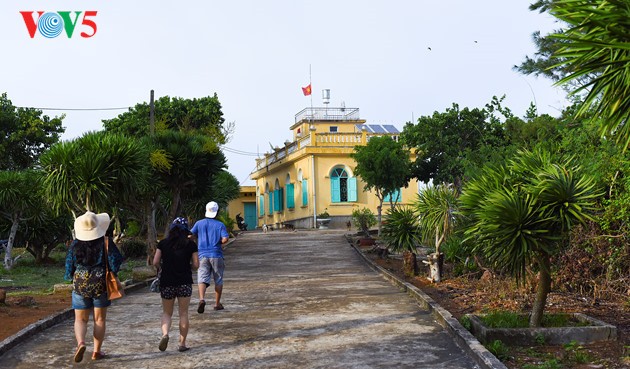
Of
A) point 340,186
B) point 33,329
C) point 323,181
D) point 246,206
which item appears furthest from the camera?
point 246,206

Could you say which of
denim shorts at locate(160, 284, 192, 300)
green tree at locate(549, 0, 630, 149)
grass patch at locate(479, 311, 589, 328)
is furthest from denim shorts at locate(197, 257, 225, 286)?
green tree at locate(549, 0, 630, 149)

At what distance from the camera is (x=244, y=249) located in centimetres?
2697

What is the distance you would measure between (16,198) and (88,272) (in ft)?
53.5

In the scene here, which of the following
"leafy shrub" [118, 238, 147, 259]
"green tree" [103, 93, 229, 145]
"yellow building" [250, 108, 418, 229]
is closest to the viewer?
"leafy shrub" [118, 238, 147, 259]

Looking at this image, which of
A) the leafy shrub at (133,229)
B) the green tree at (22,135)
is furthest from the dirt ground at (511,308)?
the green tree at (22,135)

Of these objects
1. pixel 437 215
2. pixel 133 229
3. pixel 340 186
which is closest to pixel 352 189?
pixel 340 186

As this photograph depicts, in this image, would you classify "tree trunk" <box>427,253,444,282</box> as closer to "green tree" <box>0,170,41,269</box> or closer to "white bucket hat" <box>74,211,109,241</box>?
"white bucket hat" <box>74,211,109,241</box>

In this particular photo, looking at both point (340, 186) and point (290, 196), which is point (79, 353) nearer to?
point (340, 186)

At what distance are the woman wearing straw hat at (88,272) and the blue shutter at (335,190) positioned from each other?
32.0 metres

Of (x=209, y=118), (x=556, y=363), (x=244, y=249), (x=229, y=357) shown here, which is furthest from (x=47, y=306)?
(x=209, y=118)

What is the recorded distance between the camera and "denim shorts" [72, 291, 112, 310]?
7.07 m

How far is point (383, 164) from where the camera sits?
99.5 ft

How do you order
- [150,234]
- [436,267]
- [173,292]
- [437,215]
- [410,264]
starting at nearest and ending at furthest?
[173,292]
[437,215]
[436,267]
[410,264]
[150,234]

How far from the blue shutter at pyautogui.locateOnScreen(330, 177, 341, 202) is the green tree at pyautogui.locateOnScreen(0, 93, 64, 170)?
46.9 feet
